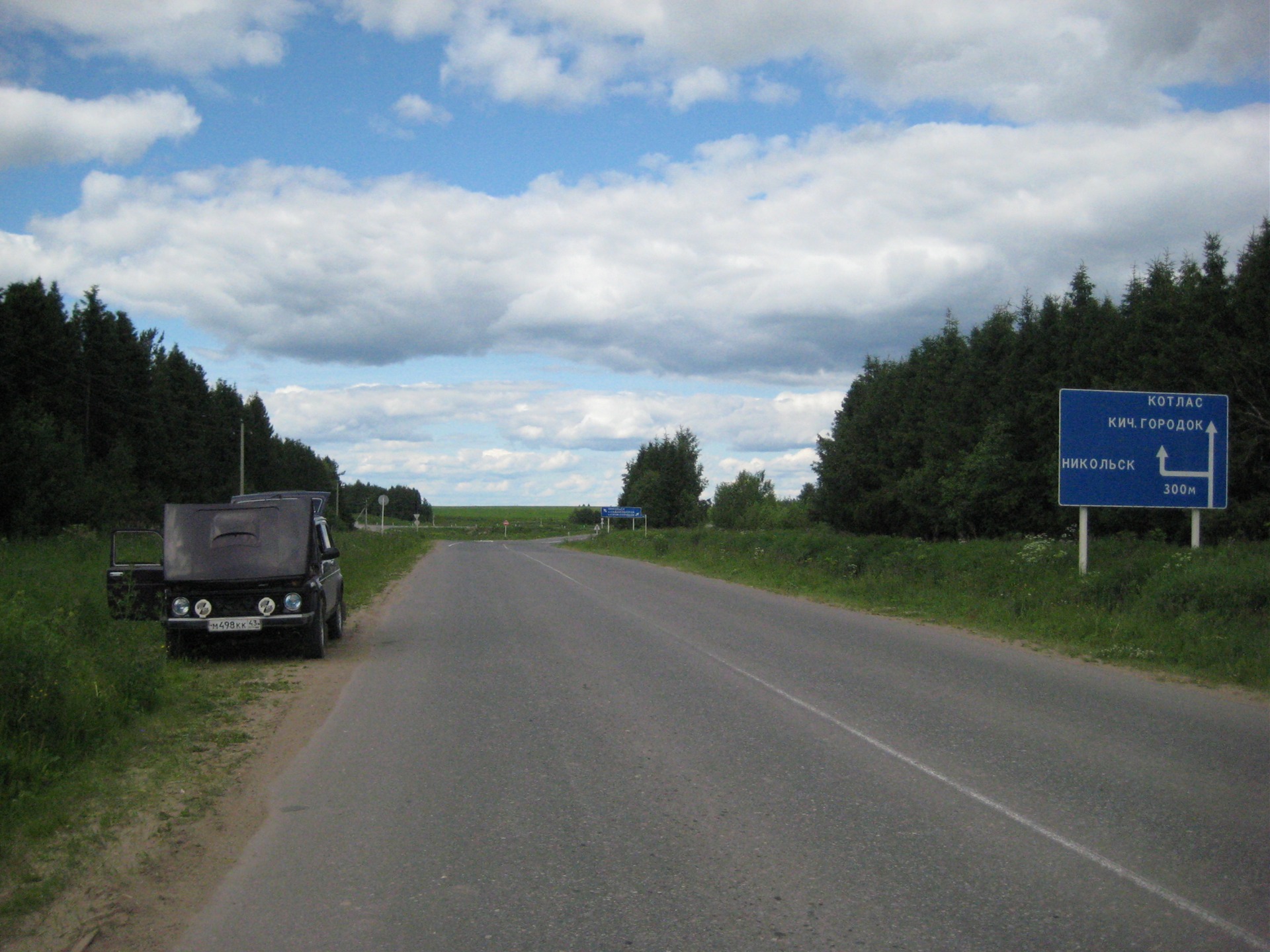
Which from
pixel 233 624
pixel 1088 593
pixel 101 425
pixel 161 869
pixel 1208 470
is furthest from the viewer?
pixel 101 425

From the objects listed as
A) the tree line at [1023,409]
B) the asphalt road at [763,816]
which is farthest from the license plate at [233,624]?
the tree line at [1023,409]

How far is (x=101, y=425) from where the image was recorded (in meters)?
66.8

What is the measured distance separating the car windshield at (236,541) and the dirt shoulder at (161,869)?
13.4ft

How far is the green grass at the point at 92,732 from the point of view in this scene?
5309mm

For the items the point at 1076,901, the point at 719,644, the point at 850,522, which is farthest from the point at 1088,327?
the point at 1076,901

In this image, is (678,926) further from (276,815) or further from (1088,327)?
(1088,327)

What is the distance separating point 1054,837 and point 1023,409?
4849 cm

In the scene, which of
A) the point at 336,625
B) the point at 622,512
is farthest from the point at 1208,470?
the point at 622,512

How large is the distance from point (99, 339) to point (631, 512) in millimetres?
38649

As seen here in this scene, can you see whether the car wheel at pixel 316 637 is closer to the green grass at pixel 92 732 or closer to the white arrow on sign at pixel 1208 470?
the green grass at pixel 92 732

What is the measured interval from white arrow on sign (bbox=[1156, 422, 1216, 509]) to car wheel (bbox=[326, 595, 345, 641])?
14.3 meters

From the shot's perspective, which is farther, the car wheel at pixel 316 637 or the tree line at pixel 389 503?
the tree line at pixel 389 503

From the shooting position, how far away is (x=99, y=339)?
216 feet

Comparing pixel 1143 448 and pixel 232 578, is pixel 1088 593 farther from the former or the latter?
pixel 232 578
